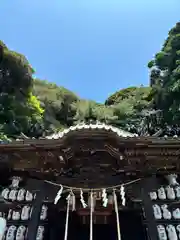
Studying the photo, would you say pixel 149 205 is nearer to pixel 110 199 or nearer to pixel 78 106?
pixel 110 199

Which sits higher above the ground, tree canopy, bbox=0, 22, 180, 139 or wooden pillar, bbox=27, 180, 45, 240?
tree canopy, bbox=0, 22, 180, 139

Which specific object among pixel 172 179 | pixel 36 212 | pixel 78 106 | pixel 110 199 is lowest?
pixel 36 212

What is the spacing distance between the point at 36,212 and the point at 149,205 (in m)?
2.43

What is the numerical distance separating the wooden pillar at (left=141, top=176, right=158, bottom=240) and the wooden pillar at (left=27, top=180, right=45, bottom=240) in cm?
226

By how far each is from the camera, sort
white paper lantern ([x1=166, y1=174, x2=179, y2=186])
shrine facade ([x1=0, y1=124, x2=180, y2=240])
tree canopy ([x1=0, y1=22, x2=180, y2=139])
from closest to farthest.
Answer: shrine facade ([x1=0, y1=124, x2=180, y2=240]), white paper lantern ([x1=166, y1=174, x2=179, y2=186]), tree canopy ([x1=0, y1=22, x2=180, y2=139])

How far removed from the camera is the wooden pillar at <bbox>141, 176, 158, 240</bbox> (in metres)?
5.20

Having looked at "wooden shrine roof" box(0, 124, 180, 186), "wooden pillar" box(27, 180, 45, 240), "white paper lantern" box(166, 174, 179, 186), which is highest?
"wooden shrine roof" box(0, 124, 180, 186)

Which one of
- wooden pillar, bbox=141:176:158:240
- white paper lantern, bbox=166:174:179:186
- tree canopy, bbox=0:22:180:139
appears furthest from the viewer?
tree canopy, bbox=0:22:180:139

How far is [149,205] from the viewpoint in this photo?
5.68 m

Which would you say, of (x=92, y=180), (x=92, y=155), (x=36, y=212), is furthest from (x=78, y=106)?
(x=36, y=212)

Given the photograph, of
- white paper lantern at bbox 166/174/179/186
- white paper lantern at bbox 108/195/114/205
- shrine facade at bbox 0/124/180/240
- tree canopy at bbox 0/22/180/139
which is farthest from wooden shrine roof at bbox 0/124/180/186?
tree canopy at bbox 0/22/180/139

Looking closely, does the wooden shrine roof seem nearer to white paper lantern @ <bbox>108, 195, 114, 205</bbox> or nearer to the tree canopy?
white paper lantern @ <bbox>108, 195, 114, 205</bbox>

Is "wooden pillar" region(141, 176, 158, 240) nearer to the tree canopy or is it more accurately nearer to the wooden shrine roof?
the wooden shrine roof

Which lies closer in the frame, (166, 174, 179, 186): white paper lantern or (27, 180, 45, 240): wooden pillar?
(27, 180, 45, 240): wooden pillar
